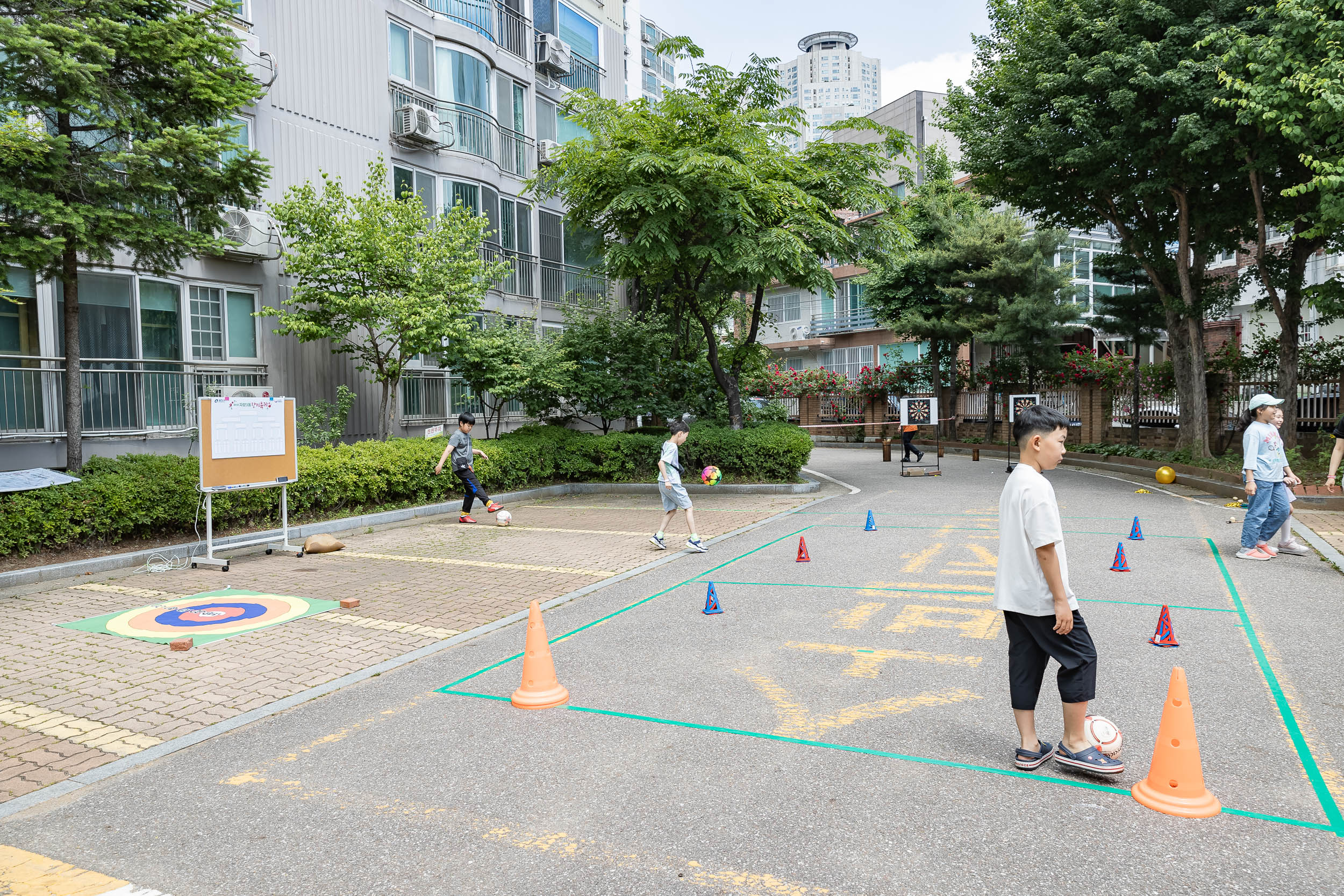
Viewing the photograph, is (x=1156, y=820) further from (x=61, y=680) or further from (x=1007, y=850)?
(x=61, y=680)

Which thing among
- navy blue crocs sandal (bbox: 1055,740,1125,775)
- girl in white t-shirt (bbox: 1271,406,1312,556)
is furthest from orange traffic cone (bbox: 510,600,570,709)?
girl in white t-shirt (bbox: 1271,406,1312,556)

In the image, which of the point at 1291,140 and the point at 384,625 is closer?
the point at 384,625

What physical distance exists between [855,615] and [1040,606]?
3.48 meters

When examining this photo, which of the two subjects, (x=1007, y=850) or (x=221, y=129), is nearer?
(x=1007, y=850)

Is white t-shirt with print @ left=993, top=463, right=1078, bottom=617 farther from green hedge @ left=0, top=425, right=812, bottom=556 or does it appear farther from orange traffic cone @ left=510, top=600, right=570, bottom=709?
green hedge @ left=0, top=425, right=812, bottom=556

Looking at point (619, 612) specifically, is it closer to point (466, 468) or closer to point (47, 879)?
point (47, 879)

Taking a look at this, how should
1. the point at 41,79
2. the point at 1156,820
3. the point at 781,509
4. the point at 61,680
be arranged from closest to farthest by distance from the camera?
the point at 1156,820, the point at 61,680, the point at 41,79, the point at 781,509

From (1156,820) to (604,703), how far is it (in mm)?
3060

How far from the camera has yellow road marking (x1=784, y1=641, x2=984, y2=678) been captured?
597cm

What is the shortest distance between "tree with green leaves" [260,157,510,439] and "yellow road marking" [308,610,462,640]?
8107 mm

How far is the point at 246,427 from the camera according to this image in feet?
35.1

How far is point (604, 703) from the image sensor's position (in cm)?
542

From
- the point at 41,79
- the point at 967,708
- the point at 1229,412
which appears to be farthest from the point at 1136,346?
the point at 41,79

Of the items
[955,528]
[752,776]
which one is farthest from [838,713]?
[955,528]
